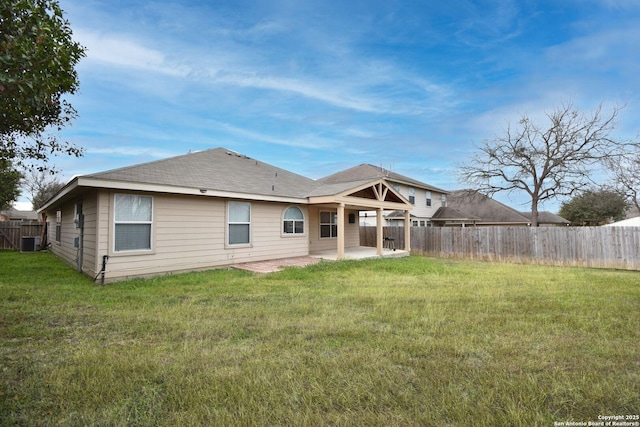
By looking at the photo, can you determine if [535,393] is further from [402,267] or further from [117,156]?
[117,156]

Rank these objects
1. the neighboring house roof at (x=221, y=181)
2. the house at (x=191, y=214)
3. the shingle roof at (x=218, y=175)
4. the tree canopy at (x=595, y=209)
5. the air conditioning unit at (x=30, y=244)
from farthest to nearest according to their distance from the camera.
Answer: the tree canopy at (x=595, y=209)
the air conditioning unit at (x=30, y=244)
the shingle roof at (x=218, y=175)
the neighboring house roof at (x=221, y=181)
the house at (x=191, y=214)


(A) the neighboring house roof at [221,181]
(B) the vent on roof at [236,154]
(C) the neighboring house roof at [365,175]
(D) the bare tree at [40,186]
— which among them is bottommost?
(A) the neighboring house roof at [221,181]

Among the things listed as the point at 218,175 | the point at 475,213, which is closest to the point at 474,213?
the point at 475,213

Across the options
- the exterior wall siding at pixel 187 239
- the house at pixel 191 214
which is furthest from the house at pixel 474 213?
the exterior wall siding at pixel 187 239

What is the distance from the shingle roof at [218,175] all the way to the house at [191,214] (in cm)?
4

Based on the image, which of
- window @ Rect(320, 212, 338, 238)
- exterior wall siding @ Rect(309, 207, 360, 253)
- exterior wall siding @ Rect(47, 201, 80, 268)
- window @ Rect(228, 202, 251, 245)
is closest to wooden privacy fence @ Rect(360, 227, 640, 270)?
exterior wall siding @ Rect(309, 207, 360, 253)

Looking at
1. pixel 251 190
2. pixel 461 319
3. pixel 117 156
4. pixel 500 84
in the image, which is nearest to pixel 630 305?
pixel 461 319

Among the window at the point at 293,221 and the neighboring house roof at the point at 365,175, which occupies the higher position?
the neighboring house roof at the point at 365,175

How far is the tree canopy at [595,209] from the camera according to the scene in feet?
104

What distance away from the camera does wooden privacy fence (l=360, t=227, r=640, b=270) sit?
12.0 m

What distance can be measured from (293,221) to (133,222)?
234 inches

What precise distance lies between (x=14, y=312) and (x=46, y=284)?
9.87ft

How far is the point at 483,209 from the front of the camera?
29.2 meters

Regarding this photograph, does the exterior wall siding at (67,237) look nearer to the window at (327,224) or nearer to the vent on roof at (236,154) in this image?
the vent on roof at (236,154)
